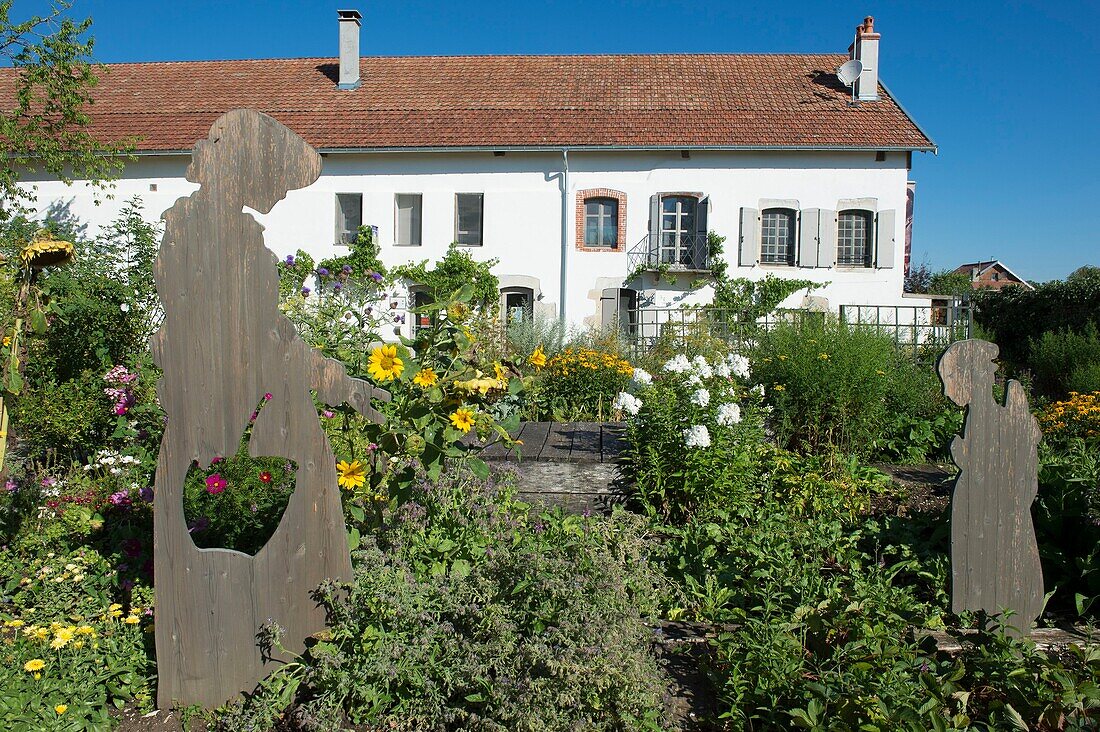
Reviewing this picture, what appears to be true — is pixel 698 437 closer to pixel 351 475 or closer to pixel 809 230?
pixel 351 475

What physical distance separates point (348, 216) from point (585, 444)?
13.3 metres

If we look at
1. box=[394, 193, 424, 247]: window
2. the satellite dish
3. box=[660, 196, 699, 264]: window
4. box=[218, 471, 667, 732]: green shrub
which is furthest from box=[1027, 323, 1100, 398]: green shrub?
box=[394, 193, 424, 247]: window

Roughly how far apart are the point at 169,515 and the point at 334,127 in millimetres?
15559

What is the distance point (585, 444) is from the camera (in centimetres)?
523

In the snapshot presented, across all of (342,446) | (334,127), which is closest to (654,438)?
(342,446)

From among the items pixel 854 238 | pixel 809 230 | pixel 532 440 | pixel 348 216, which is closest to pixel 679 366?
pixel 532 440

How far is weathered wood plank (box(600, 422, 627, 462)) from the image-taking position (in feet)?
16.0

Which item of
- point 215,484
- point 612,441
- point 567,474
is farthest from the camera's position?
point 612,441

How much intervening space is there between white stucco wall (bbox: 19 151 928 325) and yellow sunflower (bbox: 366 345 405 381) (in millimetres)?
13553

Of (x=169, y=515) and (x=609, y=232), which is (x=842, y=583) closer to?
(x=169, y=515)

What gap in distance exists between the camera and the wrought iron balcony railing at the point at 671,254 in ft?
53.3

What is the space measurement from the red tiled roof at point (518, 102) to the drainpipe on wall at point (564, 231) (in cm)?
58

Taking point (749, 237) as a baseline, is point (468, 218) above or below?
above

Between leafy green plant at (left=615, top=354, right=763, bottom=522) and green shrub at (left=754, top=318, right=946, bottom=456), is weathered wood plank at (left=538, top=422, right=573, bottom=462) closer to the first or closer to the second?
leafy green plant at (left=615, top=354, right=763, bottom=522)
